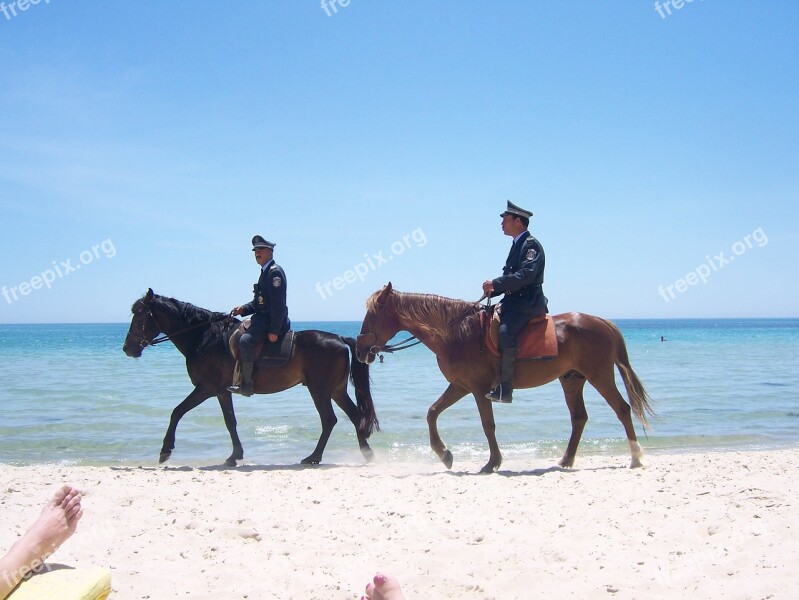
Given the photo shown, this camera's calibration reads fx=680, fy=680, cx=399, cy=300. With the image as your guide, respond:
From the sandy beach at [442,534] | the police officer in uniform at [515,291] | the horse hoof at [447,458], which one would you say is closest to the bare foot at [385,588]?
the sandy beach at [442,534]

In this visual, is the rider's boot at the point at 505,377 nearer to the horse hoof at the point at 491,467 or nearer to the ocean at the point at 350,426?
the horse hoof at the point at 491,467

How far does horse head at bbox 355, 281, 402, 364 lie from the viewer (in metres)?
7.86

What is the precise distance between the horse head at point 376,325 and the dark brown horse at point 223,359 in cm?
120

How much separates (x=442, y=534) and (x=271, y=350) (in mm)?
4243

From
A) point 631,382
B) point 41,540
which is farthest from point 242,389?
point 41,540

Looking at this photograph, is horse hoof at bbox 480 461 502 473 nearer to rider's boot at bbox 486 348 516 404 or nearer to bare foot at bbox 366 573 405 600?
rider's boot at bbox 486 348 516 404

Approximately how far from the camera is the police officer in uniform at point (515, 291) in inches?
289

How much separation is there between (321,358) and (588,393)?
1038 centimetres

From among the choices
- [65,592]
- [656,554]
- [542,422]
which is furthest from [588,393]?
[65,592]

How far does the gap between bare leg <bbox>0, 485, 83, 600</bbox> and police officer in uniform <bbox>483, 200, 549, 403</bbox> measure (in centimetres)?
483

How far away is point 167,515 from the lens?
544 centimetres

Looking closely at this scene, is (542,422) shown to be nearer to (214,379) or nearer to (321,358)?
(321,358)

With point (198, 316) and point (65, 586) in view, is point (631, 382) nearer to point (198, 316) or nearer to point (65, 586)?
point (198, 316)

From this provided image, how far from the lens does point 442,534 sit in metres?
5.01
